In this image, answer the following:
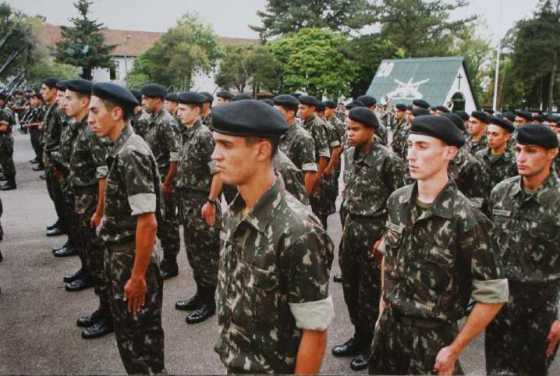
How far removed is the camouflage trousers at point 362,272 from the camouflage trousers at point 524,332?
1008mm

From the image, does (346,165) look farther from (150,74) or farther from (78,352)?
(150,74)

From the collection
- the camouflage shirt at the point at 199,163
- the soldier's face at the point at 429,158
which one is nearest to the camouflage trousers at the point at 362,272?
the soldier's face at the point at 429,158

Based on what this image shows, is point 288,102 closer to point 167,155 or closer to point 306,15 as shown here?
point 167,155

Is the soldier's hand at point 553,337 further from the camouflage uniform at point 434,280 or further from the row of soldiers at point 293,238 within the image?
the camouflage uniform at point 434,280

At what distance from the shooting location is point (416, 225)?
257 centimetres

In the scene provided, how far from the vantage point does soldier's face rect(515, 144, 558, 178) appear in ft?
11.6

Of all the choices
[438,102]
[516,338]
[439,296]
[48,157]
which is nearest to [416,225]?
[439,296]

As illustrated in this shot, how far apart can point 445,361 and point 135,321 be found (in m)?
2.00

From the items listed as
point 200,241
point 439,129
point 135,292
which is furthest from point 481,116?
point 135,292

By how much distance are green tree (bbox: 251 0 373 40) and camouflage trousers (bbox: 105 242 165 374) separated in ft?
175

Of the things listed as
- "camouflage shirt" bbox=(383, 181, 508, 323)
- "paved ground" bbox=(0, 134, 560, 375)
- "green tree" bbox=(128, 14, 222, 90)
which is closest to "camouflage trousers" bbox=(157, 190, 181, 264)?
"paved ground" bbox=(0, 134, 560, 375)

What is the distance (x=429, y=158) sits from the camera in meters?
2.65

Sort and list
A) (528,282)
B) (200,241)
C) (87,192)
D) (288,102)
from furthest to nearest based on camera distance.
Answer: (288,102), (200,241), (87,192), (528,282)

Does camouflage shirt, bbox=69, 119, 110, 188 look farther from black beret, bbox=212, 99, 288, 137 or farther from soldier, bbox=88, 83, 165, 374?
black beret, bbox=212, 99, 288, 137
